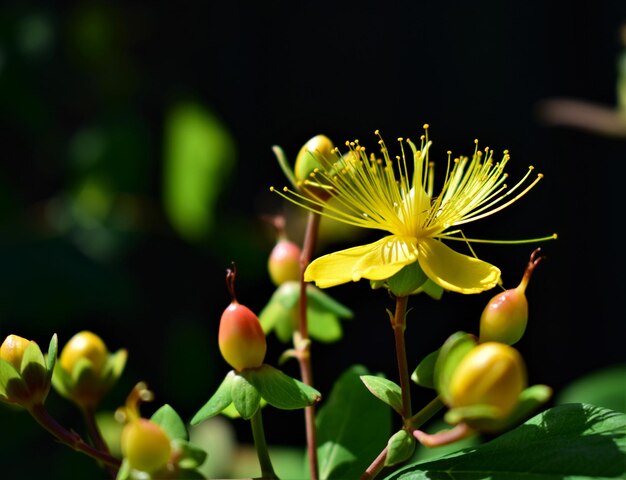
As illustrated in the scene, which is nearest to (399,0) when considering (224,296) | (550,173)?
(550,173)

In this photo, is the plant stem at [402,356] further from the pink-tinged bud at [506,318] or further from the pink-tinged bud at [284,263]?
the pink-tinged bud at [284,263]

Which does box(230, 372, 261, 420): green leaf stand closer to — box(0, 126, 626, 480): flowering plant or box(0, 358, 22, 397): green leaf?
box(0, 126, 626, 480): flowering plant

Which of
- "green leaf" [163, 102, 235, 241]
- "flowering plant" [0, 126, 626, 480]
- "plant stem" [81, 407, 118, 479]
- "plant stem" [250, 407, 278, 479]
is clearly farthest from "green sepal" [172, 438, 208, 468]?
"green leaf" [163, 102, 235, 241]

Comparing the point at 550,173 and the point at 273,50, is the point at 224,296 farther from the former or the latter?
the point at 550,173

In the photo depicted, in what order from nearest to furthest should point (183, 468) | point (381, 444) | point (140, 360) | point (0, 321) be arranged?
point (183, 468)
point (381, 444)
point (0, 321)
point (140, 360)

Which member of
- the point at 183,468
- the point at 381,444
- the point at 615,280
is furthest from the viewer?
the point at 615,280

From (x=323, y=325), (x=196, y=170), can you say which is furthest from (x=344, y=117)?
(x=323, y=325)
